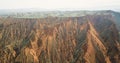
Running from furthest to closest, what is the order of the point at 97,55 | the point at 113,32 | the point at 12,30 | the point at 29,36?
the point at 12,30, the point at 29,36, the point at 113,32, the point at 97,55

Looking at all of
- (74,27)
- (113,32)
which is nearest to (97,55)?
(113,32)

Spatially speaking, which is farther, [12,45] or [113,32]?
[12,45]

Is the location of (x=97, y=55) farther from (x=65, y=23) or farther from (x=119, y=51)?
(x=65, y=23)

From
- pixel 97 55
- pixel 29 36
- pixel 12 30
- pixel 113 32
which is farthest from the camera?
pixel 12 30

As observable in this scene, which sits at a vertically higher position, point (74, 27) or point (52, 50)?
point (74, 27)

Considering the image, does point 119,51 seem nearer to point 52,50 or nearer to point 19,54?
point 52,50

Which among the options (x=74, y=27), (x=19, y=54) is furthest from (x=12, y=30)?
(x=74, y=27)
